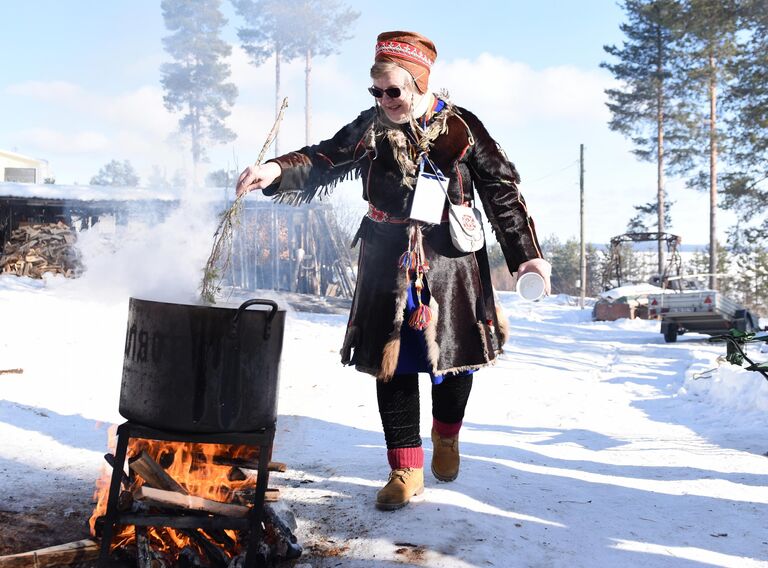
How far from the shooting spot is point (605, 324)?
1853 cm

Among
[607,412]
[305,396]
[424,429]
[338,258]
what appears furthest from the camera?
[338,258]

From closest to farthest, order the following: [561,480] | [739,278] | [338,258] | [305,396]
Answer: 1. [561,480]
2. [305,396]
3. [338,258]
4. [739,278]

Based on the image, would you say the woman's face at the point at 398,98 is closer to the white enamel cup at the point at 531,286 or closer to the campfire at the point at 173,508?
the white enamel cup at the point at 531,286

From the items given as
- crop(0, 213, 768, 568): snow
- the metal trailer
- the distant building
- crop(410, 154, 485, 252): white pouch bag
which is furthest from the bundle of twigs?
Answer: the distant building

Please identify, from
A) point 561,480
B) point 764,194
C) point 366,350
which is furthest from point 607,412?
point 764,194

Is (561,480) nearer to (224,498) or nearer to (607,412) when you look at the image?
(224,498)

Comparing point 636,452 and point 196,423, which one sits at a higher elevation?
point 196,423

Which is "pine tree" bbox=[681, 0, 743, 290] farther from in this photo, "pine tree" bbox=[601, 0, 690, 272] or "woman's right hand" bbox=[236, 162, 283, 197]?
"woman's right hand" bbox=[236, 162, 283, 197]

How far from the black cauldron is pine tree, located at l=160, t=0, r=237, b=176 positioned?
117 ft

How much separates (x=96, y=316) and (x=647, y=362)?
29.8ft

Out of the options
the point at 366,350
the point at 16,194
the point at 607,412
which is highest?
the point at 16,194

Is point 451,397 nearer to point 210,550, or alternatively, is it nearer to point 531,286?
point 531,286

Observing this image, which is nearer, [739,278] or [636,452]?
[636,452]

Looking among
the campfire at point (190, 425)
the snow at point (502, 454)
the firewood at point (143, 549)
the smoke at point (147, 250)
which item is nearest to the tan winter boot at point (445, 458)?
the snow at point (502, 454)
